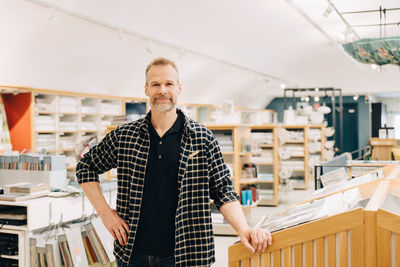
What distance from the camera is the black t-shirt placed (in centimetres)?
191

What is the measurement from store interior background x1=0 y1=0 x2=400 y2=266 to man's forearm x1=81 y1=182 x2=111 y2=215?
5502mm

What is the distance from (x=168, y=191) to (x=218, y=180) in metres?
0.23

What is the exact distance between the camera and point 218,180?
6.40 feet

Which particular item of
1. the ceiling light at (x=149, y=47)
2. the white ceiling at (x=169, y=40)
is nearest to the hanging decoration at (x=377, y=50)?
the white ceiling at (x=169, y=40)

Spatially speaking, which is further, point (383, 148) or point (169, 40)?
point (383, 148)

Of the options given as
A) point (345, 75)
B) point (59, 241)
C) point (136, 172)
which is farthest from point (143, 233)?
point (345, 75)

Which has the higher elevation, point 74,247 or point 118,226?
point 118,226

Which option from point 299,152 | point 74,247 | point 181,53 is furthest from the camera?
point 299,152

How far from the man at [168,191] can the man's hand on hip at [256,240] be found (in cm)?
13

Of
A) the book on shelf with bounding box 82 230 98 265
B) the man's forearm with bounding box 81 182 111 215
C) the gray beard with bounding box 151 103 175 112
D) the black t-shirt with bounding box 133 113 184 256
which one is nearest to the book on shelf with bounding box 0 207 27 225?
the book on shelf with bounding box 82 230 98 265

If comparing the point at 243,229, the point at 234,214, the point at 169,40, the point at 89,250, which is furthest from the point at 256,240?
the point at 169,40

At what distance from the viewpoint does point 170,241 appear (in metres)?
1.91

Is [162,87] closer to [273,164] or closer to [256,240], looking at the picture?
[256,240]

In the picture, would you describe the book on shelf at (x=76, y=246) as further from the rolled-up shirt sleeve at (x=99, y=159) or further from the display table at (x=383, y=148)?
the display table at (x=383, y=148)
